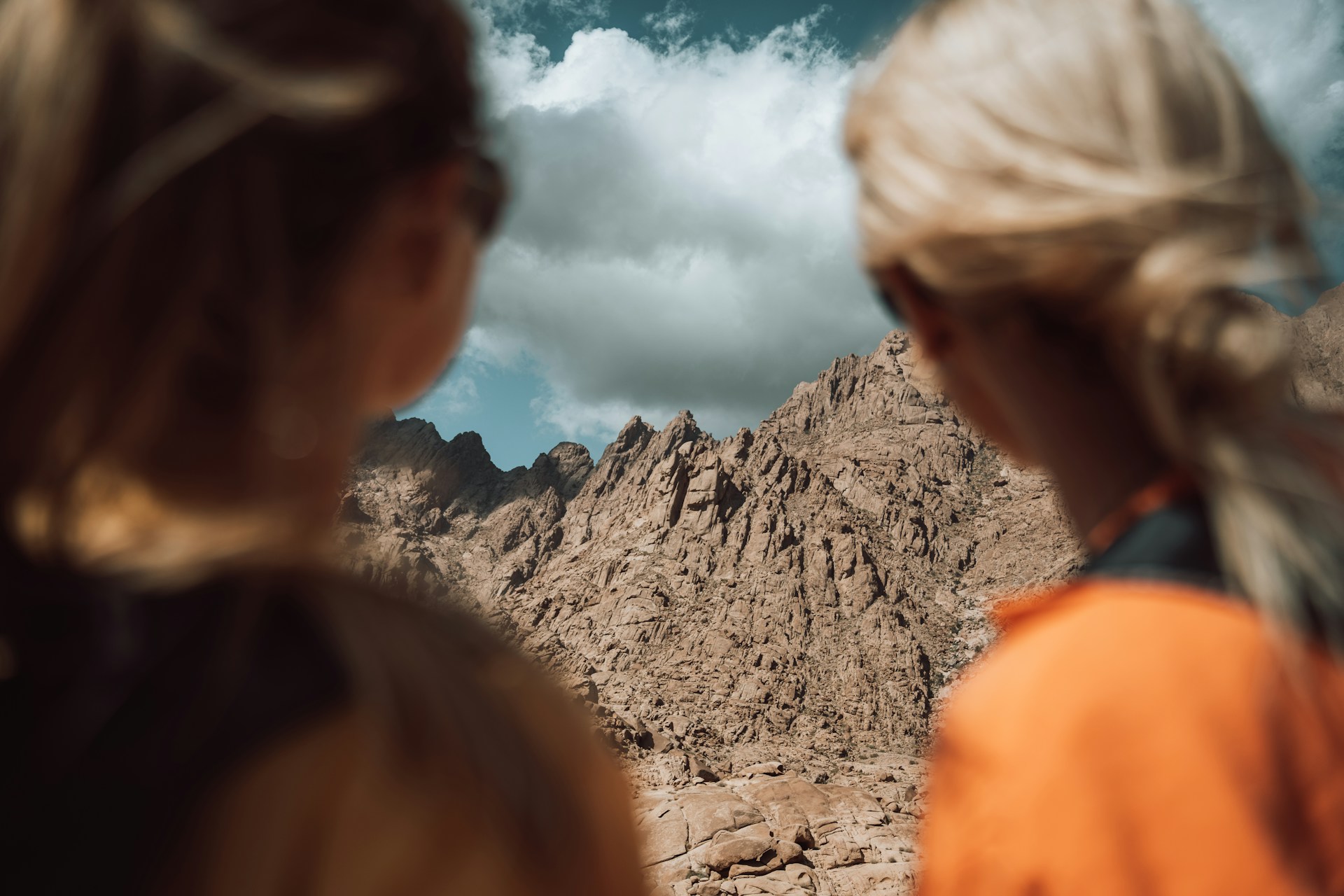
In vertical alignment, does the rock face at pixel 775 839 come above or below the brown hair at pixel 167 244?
above

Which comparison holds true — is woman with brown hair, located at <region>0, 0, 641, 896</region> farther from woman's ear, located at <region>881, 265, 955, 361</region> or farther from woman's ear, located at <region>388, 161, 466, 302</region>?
woman's ear, located at <region>881, 265, 955, 361</region>

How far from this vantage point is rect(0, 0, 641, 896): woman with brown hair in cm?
66

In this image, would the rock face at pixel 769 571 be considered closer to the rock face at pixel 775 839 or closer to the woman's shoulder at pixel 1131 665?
the rock face at pixel 775 839

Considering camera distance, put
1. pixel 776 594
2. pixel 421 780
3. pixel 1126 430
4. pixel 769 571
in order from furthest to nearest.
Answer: pixel 769 571, pixel 776 594, pixel 1126 430, pixel 421 780

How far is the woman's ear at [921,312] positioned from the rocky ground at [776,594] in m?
13.8

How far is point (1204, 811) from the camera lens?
92 centimetres

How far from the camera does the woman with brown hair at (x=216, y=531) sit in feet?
2.18

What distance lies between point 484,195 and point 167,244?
483 mm

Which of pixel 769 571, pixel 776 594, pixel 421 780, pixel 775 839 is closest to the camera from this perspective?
pixel 421 780

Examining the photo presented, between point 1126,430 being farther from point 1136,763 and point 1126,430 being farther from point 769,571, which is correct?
point 769,571

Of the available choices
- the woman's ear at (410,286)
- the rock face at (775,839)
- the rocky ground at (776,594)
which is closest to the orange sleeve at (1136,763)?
the woman's ear at (410,286)

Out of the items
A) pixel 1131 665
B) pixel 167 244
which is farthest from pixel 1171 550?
pixel 167 244

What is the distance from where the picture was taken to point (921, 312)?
4.35ft

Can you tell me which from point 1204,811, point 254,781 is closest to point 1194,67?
point 1204,811
